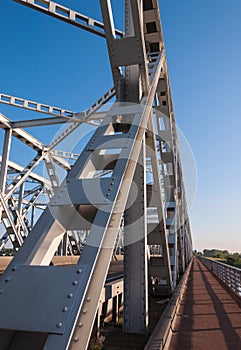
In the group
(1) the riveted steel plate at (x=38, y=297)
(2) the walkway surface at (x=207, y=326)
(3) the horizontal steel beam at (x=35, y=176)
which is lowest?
(2) the walkway surface at (x=207, y=326)

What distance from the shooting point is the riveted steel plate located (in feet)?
5.67

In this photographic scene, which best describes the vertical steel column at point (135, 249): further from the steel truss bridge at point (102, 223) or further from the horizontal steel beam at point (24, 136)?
the horizontal steel beam at point (24, 136)

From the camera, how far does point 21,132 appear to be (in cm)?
1409

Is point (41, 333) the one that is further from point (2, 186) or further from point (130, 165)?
point (2, 186)

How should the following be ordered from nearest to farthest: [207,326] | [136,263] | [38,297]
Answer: [38,297] → [136,263] → [207,326]

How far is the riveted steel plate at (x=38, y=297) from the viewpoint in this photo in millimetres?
1729

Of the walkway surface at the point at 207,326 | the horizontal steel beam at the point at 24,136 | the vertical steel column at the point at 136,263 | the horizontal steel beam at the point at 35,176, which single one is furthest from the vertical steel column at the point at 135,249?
the horizontal steel beam at the point at 35,176

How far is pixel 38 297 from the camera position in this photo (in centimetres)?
185

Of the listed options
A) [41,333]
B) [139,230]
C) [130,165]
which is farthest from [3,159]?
[41,333]

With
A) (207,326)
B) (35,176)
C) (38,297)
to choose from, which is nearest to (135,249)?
(207,326)

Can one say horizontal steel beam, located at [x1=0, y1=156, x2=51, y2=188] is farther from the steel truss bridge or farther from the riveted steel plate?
the riveted steel plate

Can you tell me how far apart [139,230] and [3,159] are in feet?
36.8

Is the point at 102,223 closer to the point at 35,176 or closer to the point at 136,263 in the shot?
the point at 136,263

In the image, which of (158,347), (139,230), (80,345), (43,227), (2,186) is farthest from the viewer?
(2,186)
